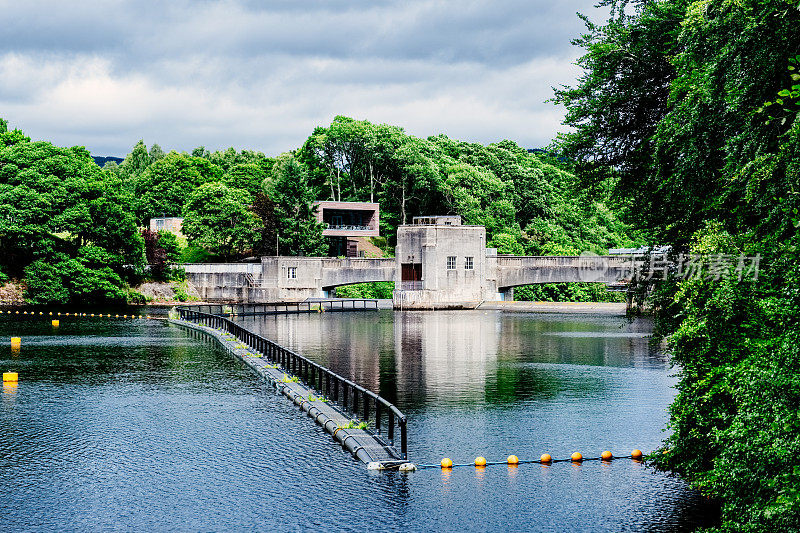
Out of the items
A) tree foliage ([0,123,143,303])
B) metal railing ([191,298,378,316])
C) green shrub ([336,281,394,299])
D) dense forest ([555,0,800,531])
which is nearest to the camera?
dense forest ([555,0,800,531])

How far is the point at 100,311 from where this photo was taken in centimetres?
6481

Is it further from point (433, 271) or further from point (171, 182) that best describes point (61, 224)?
point (171, 182)

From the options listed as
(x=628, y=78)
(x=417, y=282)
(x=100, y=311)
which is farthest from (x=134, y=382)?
(x=417, y=282)

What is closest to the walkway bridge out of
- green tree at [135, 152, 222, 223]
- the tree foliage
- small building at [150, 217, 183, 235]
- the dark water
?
the tree foliage

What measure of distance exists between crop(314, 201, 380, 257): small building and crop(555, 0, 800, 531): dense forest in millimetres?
70843

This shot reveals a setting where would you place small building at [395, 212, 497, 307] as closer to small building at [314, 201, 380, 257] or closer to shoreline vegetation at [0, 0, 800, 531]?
small building at [314, 201, 380, 257]

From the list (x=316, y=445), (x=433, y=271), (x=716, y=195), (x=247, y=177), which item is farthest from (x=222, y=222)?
(x=716, y=195)

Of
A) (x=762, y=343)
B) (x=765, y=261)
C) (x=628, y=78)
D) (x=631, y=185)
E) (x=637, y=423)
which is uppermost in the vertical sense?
(x=628, y=78)

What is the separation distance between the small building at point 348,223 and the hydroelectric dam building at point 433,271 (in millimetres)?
12703

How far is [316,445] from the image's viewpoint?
18.5 m

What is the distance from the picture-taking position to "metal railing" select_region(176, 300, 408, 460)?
18141 mm

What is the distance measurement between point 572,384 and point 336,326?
26.6 meters

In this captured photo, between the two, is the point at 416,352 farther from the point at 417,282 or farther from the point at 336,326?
the point at 417,282

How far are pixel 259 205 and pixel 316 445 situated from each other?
68.8 meters
